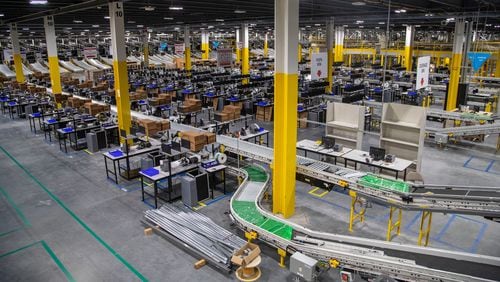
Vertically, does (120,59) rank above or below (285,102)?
above

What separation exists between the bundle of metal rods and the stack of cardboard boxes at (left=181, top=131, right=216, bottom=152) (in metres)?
1.98

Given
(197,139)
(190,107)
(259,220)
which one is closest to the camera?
(259,220)

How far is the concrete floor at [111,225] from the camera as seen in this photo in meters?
7.40

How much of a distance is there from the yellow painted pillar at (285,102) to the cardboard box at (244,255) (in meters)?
2.31

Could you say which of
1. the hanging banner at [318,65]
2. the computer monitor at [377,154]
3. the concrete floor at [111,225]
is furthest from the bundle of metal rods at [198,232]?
the hanging banner at [318,65]

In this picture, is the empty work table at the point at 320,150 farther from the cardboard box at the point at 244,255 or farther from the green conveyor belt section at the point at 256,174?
the cardboard box at the point at 244,255

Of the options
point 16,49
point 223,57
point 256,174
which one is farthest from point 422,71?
point 16,49

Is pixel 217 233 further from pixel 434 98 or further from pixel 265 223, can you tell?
pixel 434 98

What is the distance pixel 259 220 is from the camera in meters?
7.85

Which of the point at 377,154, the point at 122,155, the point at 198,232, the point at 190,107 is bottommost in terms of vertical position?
the point at 198,232

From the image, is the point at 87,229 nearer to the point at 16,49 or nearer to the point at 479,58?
the point at 479,58

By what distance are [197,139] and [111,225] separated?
3252 mm

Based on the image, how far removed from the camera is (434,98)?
85.9ft

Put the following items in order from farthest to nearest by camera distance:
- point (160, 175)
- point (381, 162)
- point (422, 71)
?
1. point (422, 71)
2. point (381, 162)
3. point (160, 175)
